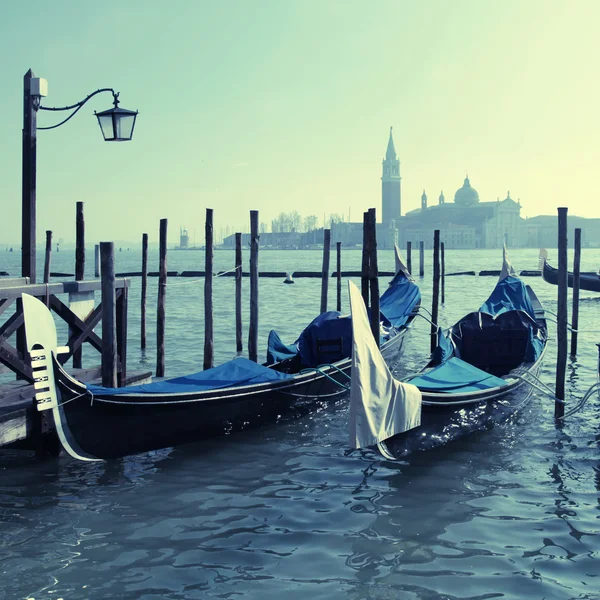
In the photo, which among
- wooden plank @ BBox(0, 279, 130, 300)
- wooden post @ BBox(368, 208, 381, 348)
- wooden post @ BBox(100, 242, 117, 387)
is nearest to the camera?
wooden plank @ BBox(0, 279, 130, 300)

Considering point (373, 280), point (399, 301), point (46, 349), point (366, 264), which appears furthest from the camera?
point (399, 301)

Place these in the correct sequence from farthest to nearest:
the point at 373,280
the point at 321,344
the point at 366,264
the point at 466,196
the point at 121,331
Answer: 1. the point at 466,196
2. the point at 321,344
3. the point at 121,331
4. the point at 366,264
5. the point at 373,280

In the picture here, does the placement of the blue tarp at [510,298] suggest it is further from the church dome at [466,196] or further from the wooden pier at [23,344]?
the church dome at [466,196]

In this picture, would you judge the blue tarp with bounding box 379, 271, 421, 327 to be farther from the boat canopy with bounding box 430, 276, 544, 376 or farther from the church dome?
the church dome

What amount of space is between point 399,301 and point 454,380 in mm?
4359

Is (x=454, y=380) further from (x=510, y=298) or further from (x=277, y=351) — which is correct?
(x=510, y=298)

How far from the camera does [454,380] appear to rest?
4.92m

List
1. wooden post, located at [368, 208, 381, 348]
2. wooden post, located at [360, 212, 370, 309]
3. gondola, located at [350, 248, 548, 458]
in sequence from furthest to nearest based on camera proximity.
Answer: wooden post, located at [360, 212, 370, 309] < wooden post, located at [368, 208, 381, 348] < gondola, located at [350, 248, 548, 458]

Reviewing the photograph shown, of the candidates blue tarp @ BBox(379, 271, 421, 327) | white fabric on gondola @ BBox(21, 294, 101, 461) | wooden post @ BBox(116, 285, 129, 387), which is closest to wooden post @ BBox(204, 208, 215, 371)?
wooden post @ BBox(116, 285, 129, 387)

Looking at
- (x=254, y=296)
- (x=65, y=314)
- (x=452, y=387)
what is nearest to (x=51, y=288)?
(x=65, y=314)

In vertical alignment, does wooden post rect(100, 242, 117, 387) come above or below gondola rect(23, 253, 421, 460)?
above

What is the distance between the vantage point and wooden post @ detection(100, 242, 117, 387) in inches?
188

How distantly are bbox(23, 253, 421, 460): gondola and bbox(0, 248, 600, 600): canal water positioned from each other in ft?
0.46

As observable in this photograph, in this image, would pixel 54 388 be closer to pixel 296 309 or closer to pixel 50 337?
pixel 50 337
